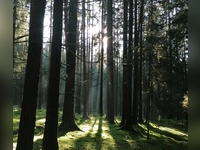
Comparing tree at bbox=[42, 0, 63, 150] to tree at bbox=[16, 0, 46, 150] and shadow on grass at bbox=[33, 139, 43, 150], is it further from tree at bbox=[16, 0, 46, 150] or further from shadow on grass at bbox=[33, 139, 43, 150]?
tree at bbox=[16, 0, 46, 150]

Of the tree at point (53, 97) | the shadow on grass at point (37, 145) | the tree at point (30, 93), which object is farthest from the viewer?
the shadow on grass at point (37, 145)

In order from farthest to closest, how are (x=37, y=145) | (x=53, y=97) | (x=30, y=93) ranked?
(x=37, y=145), (x=53, y=97), (x=30, y=93)

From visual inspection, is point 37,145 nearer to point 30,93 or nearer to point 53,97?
point 53,97

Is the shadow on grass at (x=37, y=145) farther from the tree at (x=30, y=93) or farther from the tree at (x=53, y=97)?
the tree at (x=30, y=93)

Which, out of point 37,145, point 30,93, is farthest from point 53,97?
point 37,145

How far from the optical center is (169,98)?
22766 mm

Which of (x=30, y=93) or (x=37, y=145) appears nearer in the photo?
(x=30, y=93)

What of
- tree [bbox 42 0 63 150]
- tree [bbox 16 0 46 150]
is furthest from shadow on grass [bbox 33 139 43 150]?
tree [bbox 16 0 46 150]

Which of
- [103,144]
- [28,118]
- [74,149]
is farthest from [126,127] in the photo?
[28,118]

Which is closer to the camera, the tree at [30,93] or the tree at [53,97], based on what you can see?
the tree at [30,93]

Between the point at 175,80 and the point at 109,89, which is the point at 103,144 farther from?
the point at 175,80

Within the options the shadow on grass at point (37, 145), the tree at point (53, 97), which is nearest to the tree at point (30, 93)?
the tree at point (53, 97)

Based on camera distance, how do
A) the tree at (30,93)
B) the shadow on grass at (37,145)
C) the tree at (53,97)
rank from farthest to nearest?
1. the shadow on grass at (37,145)
2. the tree at (53,97)
3. the tree at (30,93)

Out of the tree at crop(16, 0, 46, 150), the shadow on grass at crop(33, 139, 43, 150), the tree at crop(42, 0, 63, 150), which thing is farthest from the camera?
the shadow on grass at crop(33, 139, 43, 150)
